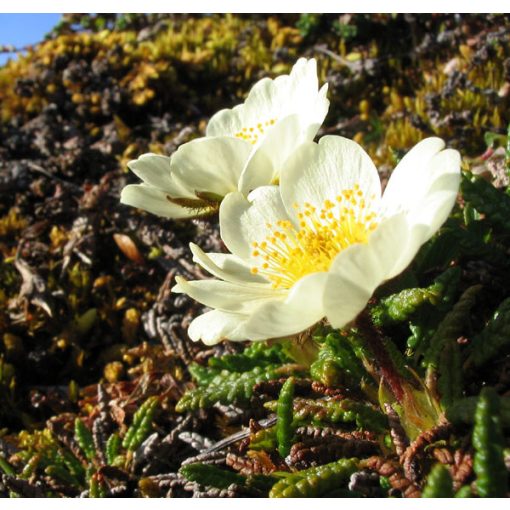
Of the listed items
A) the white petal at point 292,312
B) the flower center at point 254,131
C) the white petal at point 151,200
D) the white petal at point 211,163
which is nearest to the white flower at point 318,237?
the white petal at point 292,312

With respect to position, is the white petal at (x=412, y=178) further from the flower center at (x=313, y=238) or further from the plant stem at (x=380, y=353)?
the plant stem at (x=380, y=353)

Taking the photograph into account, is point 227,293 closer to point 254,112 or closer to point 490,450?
point 490,450

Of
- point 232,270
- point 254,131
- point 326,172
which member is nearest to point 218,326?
point 232,270

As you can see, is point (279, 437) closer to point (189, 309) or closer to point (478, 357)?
point (478, 357)

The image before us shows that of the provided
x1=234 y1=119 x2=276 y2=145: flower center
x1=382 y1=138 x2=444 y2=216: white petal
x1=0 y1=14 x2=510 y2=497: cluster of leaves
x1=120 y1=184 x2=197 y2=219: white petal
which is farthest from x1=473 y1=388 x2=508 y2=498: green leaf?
x1=234 y1=119 x2=276 y2=145: flower center

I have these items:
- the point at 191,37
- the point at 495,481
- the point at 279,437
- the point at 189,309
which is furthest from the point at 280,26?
the point at 495,481

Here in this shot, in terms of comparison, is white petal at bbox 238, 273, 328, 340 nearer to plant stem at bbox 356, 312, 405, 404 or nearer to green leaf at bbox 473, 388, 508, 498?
plant stem at bbox 356, 312, 405, 404

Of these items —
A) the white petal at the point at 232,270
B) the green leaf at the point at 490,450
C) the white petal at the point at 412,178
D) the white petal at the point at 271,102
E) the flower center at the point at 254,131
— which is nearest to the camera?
the green leaf at the point at 490,450
